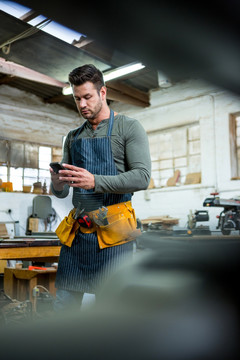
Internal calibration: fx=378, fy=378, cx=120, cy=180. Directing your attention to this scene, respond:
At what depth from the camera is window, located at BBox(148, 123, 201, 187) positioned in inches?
327

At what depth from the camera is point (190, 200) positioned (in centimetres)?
803

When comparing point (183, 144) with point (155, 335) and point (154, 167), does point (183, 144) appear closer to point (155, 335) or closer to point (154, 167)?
point (154, 167)

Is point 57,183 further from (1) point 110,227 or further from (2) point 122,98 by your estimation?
(2) point 122,98

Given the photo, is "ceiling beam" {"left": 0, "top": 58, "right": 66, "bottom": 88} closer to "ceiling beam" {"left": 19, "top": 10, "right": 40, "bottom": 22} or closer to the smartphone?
the smartphone

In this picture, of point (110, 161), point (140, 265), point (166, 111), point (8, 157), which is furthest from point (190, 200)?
point (140, 265)

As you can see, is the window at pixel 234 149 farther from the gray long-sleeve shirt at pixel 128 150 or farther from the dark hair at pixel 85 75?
the dark hair at pixel 85 75

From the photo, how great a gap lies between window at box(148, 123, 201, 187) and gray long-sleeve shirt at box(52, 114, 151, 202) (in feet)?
22.5

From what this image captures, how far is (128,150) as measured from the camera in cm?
145

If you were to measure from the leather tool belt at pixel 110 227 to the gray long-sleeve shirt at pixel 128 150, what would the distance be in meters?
0.15

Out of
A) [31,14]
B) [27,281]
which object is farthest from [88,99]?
[27,281]

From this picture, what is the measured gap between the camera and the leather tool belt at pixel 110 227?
54.9 inches

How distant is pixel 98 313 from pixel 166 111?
872 centimetres

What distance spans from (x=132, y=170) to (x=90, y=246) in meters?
0.36

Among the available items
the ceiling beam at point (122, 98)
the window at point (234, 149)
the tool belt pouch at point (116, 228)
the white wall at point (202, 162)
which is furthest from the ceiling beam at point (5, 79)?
the tool belt pouch at point (116, 228)
